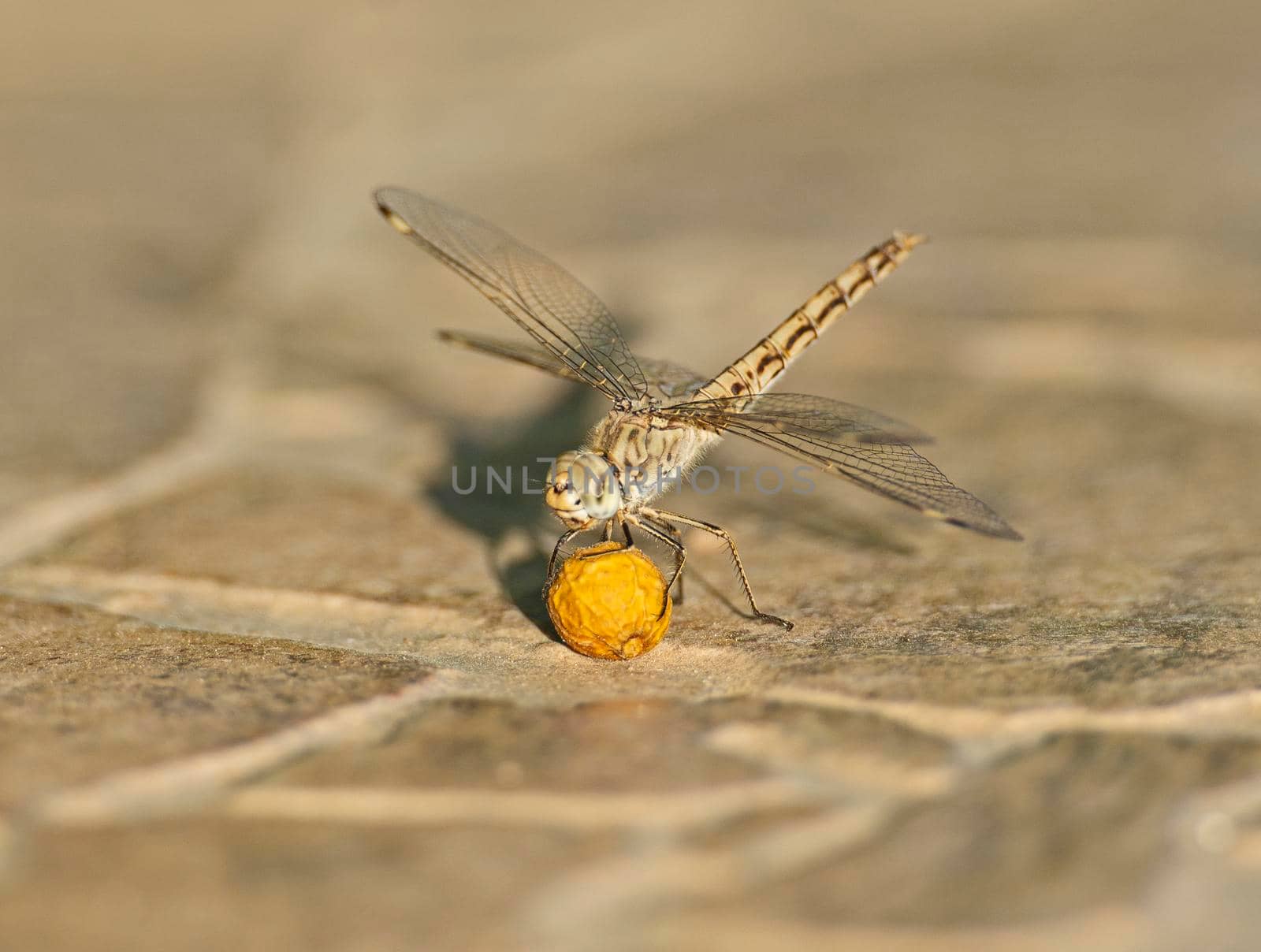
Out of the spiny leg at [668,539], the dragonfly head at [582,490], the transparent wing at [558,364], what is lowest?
the spiny leg at [668,539]

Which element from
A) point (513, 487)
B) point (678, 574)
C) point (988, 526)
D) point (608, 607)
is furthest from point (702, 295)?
point (608, 607)

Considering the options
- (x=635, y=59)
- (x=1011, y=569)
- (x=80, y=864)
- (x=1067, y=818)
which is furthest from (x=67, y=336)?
(x=635, y=59)

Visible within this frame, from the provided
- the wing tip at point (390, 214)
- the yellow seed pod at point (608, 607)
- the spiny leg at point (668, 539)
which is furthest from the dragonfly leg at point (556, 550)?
the wing tip at point (390, 214)

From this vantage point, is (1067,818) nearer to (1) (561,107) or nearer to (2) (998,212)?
(2) (998,212)

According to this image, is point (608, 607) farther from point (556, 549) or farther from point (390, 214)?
point (390, 214)

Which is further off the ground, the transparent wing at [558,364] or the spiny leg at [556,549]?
the transparent wing at [558,364]

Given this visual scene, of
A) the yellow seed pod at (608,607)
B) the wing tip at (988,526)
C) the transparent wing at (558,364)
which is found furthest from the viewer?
the transparent wing at (558,364)

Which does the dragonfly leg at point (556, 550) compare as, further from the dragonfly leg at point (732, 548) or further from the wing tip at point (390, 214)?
the wing tip at point (390, 214)
